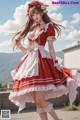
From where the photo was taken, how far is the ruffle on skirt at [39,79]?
5.11 m

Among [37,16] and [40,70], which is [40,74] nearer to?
[40,70]

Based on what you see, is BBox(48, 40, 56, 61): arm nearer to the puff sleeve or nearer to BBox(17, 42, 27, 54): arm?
the puff sleeve

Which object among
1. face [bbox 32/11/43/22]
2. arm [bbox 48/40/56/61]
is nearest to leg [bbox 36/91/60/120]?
arm [bbox 48/40/56/61]

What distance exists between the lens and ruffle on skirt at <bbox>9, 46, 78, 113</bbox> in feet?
16.8

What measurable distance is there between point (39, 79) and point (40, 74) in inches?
2.9

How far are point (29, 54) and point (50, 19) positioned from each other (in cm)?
65

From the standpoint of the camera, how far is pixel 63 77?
17.7 ft

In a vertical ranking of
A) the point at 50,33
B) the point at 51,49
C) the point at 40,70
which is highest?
the point at 50,33

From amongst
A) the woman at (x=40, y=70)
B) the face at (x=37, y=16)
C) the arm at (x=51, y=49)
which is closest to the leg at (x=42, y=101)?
the woman at (x=40, y=70)

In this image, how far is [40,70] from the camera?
203 inches

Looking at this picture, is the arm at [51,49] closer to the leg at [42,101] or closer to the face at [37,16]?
the face at [37,16]

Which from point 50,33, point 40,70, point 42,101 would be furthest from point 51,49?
point 42,101

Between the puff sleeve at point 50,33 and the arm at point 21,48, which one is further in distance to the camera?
the arm at point 21,48

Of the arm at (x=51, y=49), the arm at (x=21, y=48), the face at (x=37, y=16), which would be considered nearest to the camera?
the arm at (x=51, y=49)
